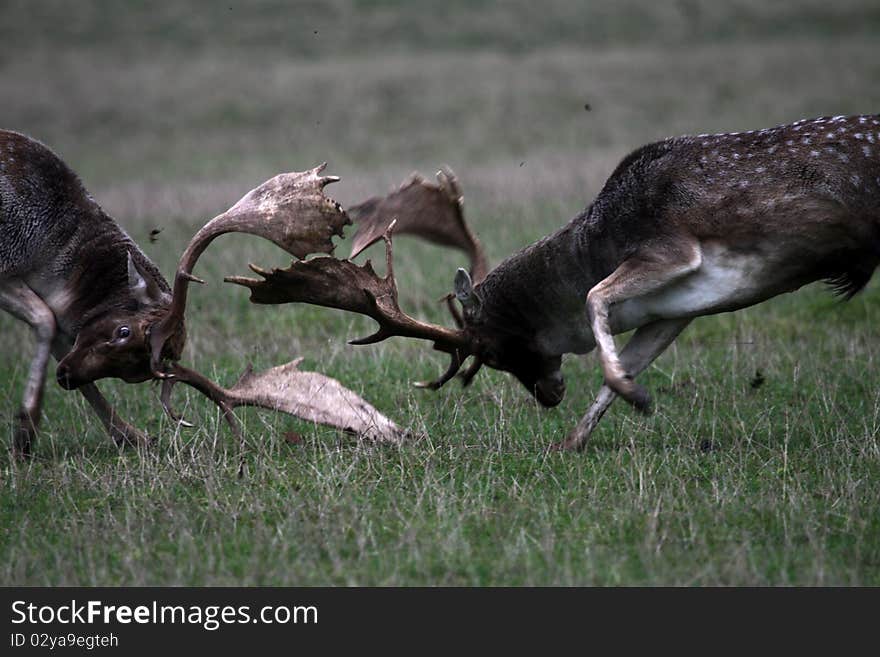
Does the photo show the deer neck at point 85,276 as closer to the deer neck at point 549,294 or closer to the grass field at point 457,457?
the grass field at point 457,457

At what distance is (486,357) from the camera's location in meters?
8.23

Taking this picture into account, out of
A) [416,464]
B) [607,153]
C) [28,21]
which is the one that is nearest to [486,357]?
[416,464]

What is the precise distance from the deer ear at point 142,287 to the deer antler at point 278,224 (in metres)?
0.28

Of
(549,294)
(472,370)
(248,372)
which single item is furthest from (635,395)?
(248,372)

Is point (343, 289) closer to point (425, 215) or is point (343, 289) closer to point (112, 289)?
point (425, 215)

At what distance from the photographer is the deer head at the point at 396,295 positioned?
7.61 m

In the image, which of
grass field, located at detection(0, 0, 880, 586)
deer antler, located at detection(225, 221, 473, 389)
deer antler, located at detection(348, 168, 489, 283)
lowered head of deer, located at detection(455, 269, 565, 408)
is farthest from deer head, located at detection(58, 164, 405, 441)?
deer antler, located at detection(348, 168, 489, 283)

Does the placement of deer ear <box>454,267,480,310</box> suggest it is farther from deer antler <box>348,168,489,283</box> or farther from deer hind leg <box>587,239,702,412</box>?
deer hind leg <box>587,239,702,412</box>

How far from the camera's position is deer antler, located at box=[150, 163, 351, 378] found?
746 cm

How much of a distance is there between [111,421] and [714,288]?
3774mm

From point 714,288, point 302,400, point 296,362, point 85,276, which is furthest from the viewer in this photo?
point 85,276

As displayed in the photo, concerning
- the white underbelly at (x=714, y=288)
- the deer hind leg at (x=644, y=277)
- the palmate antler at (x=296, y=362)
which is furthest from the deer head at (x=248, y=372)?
the white underbelly at (x=714, y=288)

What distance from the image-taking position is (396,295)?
26.0ft
